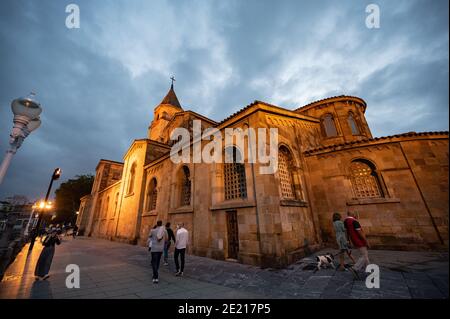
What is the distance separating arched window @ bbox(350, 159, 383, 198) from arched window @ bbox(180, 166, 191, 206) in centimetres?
975

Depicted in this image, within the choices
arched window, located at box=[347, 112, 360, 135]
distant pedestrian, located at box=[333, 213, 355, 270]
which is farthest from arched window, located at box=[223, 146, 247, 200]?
arched window, located at box=[347, 112, 360, 135]

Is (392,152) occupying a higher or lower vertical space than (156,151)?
lower

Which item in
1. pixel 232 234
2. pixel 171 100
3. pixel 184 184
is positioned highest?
pixel 171 100

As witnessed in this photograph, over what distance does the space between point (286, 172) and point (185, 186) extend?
22.6 feet

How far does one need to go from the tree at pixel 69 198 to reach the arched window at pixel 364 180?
52.8 meters

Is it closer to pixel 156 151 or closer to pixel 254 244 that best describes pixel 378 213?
pixel 254 244

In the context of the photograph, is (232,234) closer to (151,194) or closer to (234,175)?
(234,175)

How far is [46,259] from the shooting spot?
5.53 m

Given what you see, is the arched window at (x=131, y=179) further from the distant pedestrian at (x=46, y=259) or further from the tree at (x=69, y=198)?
the tree at (x=69, y=198)

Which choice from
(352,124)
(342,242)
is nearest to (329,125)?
(352,124)

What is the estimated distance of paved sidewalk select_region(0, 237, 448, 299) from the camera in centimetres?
405
